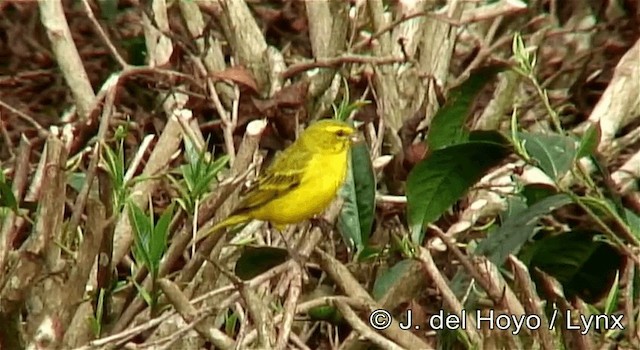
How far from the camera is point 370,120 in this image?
379 centimetres


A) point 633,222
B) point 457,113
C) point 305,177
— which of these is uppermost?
point 457,113

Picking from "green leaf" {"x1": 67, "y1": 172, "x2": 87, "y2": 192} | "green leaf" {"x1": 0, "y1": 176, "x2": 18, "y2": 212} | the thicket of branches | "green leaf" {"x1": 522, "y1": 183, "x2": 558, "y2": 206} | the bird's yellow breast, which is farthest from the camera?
the bird's yellow breast

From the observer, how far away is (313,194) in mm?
3508

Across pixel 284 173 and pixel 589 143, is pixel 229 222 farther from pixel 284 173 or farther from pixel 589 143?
pixel 589 143

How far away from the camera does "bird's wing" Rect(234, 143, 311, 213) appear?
347cm

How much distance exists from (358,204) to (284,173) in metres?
0.51

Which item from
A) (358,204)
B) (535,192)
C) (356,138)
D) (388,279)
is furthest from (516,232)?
(356,138)

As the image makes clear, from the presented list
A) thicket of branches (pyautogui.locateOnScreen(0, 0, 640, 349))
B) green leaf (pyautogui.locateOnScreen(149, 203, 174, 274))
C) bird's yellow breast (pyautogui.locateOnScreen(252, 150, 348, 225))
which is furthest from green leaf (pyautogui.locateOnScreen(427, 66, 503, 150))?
green leaf (pyautogui.locateOnScreen(149, 203, 174, 274))

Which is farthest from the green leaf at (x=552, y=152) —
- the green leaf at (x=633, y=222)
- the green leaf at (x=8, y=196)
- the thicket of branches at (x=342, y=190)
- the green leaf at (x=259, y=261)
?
the green leaf at (x=8, y=196)

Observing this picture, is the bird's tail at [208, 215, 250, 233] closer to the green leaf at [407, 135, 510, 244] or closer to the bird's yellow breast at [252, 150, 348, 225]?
the bird's yellow breast at [252, 150, 348, 225]

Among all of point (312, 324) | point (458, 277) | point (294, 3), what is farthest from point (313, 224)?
point (294, 3)

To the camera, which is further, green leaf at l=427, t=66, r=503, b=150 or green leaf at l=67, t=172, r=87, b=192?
green leaf at l=67, t=172, r=87, b=192

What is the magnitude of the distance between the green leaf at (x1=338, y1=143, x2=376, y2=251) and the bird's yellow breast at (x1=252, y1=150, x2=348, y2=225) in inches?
6.6

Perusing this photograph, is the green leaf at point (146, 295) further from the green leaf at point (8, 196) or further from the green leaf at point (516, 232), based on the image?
the green leaf at point (516, 232)
